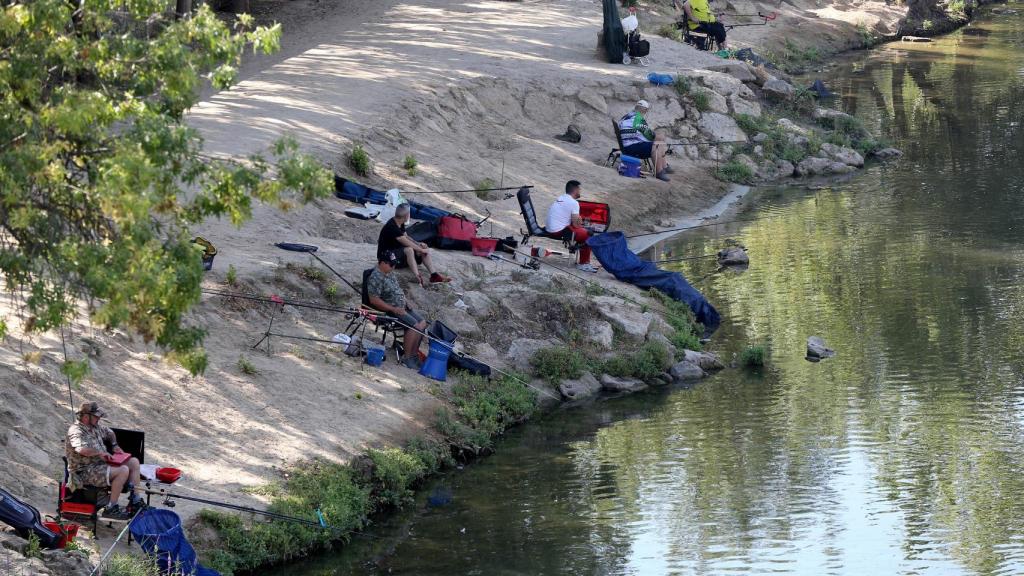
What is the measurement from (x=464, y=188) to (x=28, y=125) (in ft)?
51.0

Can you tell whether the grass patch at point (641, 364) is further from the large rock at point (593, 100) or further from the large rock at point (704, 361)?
the large rock at point (593, 100)

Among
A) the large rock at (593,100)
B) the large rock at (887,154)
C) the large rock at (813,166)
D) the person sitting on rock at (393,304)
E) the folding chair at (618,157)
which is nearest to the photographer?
the person sitting on rock at (393,304)

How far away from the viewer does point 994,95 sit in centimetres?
3769

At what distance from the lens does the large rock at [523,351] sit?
Result: 18844mm

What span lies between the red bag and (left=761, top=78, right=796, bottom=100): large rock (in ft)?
50.6

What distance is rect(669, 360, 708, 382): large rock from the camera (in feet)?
62.8

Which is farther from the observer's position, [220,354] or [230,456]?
[220,354]

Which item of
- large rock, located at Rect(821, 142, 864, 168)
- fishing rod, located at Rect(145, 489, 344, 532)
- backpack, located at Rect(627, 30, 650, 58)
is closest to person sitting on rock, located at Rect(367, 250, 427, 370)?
fishing rod, located at Rect(145, 489, 344, 532)

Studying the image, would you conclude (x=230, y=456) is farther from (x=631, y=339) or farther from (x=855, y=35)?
(x=855, y=35)

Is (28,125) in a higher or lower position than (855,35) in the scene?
higher

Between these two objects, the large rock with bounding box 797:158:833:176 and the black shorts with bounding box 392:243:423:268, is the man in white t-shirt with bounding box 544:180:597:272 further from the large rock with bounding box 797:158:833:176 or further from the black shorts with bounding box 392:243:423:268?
the large rock with bounding box 797:158:833:176

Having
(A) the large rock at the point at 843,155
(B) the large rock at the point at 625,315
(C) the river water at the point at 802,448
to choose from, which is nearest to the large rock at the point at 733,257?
(C) the river water at the point at 802,448

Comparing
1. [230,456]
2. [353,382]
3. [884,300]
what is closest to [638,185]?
[884,300]

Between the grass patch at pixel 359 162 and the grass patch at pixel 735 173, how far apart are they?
9472 mm
